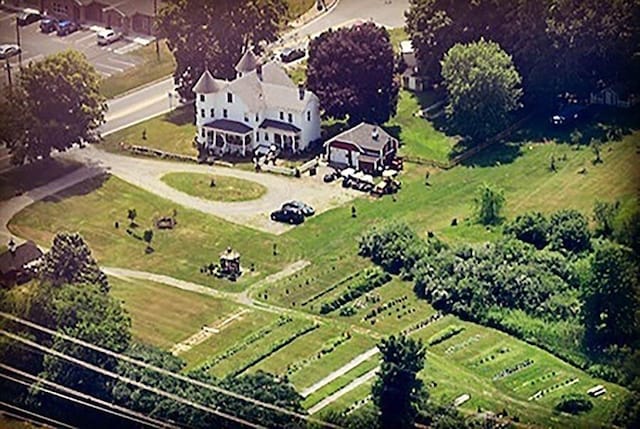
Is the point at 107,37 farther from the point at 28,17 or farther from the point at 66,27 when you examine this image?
the point at 28,17

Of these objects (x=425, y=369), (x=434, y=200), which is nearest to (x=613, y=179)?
(x=434, y=200)

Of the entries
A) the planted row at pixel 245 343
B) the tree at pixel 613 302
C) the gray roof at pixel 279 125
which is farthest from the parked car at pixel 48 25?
the tree at pixel 613 302


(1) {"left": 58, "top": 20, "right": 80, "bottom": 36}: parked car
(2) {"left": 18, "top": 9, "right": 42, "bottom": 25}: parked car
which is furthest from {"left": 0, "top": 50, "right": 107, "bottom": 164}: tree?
(2) {"left": 18, "top": 9, "right": 42, "bottom": 25}: parked car

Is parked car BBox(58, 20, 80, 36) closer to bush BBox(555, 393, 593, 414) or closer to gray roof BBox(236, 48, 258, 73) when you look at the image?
gray roof BBox(236, 48, 258, 73)

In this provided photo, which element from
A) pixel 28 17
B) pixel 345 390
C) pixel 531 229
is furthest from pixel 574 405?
pixel 28 17

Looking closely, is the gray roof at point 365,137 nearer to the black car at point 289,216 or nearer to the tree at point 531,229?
the black car at point 289,216

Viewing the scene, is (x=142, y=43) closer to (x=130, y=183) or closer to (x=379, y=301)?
(x=130, y=183)

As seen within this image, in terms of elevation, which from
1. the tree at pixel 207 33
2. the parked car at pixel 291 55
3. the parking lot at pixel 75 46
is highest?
the tree at pixel 207 33
